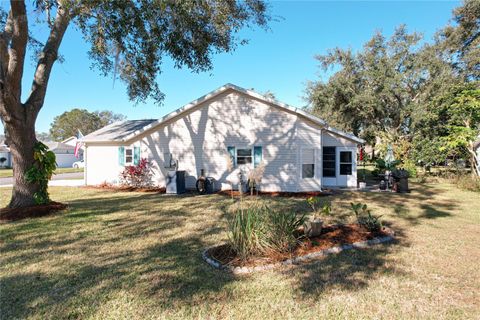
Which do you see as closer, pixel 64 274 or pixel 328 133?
pixel 64 274

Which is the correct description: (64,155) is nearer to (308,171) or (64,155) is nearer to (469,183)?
(308,171)

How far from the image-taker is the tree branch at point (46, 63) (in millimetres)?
7883

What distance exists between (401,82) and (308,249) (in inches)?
823

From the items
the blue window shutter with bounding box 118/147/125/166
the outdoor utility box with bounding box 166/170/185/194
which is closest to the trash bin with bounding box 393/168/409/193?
the outdoor utility box with bounding box 166/170/185/194

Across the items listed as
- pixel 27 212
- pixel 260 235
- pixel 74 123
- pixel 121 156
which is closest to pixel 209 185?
pixel 121 156

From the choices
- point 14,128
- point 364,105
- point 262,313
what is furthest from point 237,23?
point 364,105

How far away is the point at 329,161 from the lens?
1405 centimetres

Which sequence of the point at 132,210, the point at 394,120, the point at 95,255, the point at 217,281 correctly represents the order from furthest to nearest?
the point at 394,120 < the point at 132,210 < the point at 95,255 < the point at 217,281

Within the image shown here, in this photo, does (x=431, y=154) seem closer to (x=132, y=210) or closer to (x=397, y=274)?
(x=397, y=274)

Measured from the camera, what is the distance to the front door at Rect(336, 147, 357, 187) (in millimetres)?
13750

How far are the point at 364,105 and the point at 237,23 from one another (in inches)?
579

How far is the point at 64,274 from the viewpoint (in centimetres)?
390

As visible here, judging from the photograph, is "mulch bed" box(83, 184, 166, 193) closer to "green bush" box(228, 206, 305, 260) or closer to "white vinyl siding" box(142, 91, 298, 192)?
"white vinyl siding" box(142, 91, 298, 192)

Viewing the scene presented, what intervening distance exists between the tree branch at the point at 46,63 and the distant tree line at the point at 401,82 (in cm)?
1911
